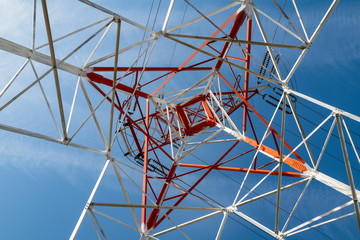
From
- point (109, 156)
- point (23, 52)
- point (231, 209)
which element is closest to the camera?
point (23, 52)

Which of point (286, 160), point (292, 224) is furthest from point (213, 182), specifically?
point (286, 160)

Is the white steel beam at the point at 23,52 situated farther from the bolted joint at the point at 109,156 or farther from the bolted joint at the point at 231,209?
the bolted joint at the point at 231,209

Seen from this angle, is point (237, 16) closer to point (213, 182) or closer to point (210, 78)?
point (210, 78)

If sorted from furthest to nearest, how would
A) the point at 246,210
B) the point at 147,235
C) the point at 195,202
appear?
1. the point at 195,202
2. the point at 246,210
3. the point at 147,235

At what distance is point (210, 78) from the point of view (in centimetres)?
1542

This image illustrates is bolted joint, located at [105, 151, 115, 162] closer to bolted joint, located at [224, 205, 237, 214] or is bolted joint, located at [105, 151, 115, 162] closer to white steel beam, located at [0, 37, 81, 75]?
white steel beam, located at [0, 37, 81, 75]

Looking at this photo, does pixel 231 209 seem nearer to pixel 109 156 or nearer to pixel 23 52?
pixel 109 156

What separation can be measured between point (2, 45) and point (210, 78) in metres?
9.80

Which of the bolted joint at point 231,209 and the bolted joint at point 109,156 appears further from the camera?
the bolted joint at point 231,209

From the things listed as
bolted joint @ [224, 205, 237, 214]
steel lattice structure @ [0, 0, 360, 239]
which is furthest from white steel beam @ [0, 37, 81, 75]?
bolted joint @ [224, 205, 237, 214]

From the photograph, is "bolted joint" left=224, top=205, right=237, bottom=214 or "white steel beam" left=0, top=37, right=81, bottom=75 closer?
"white steel beam" left=0, top=37, right=81, bottom=75

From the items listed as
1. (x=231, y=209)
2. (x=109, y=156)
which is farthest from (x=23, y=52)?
(x=231, y=209)

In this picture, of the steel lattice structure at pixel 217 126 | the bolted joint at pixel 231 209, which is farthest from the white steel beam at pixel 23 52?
the bolted joint at pixel 231 209

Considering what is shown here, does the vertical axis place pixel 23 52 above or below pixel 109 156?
above
